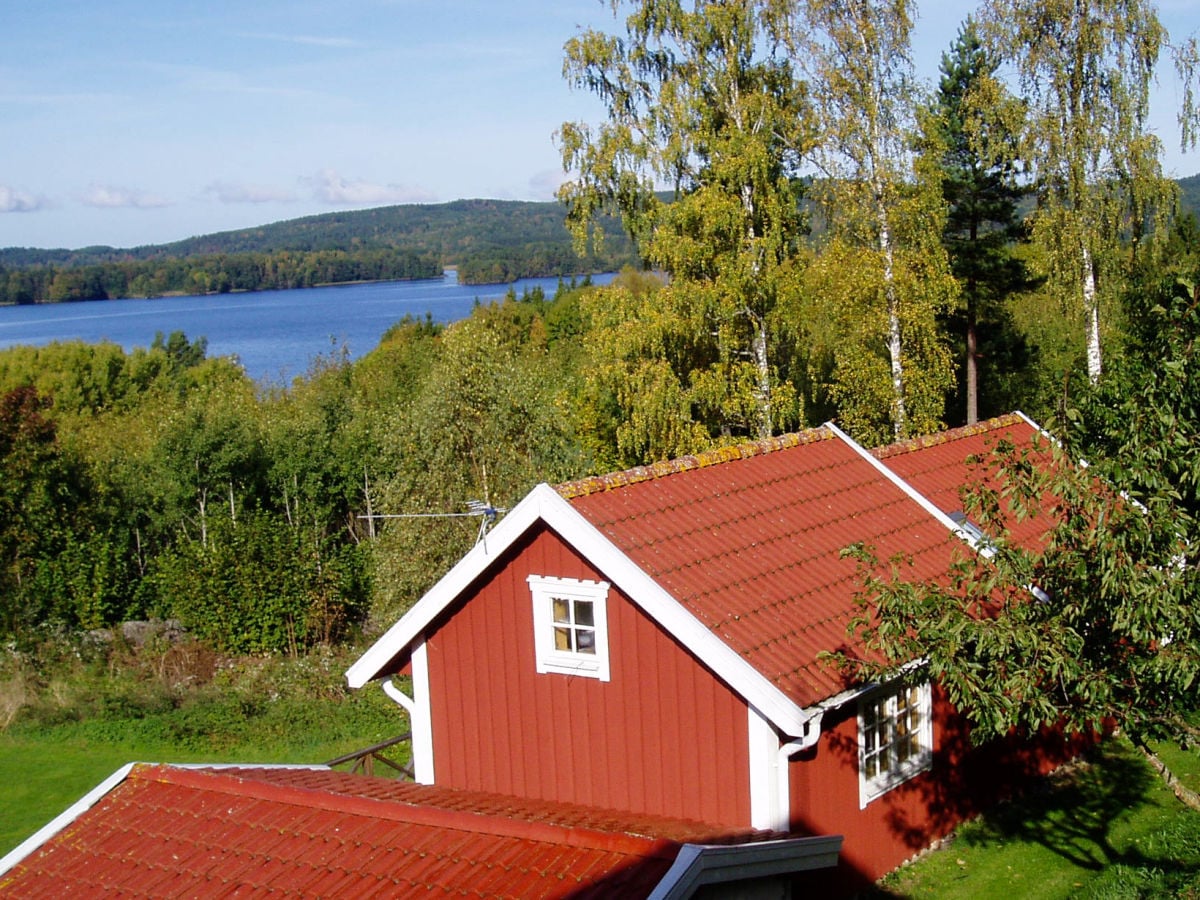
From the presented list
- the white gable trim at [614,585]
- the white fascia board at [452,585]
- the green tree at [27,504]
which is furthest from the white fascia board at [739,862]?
the green tree at [27,504]

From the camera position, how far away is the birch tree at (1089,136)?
22.1m

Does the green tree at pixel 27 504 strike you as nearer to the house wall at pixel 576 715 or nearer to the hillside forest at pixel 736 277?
the hillside forest at pixel 736 277

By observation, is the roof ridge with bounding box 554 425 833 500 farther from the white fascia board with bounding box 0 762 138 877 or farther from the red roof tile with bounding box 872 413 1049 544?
the white fascia board with bounding box 0 762 138 877

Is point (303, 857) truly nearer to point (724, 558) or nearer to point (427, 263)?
point (724, 558)

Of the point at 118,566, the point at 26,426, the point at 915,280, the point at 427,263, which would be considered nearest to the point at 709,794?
the point at 915,280

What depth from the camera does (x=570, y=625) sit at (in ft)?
34.9

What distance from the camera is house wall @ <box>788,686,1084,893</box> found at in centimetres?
1003

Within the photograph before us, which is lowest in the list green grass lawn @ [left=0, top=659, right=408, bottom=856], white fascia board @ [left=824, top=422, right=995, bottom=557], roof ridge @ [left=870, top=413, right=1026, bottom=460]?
green grass lawn @ [left=0, top=659, right=408, bottom=856]

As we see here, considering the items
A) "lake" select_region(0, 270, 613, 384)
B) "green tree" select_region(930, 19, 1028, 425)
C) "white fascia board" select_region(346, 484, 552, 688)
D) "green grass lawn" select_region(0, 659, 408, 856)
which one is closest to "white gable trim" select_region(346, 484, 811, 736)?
"white fascia board" select_region(346, 484, 552, 688)

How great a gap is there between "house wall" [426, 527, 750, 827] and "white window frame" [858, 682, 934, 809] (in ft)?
4.68

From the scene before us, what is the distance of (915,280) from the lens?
21.5 m

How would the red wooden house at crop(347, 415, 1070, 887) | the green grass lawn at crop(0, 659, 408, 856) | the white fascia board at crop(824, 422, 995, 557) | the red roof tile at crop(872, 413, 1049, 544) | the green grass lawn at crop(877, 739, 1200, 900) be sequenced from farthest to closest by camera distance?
the green grass lawn at crop(0, 659, 408, 856)
the red roof tile at crop(872, 413, 1049, 544)
the white fascia board at crop(824, 422, 995, 557)
the green grass lawn at crop(877, 739, 1200, 900)
the red wooden house at crop(347, 415, 1070, 887)

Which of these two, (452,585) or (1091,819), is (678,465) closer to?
(452,585)

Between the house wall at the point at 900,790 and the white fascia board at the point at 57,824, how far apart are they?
5.73 m
